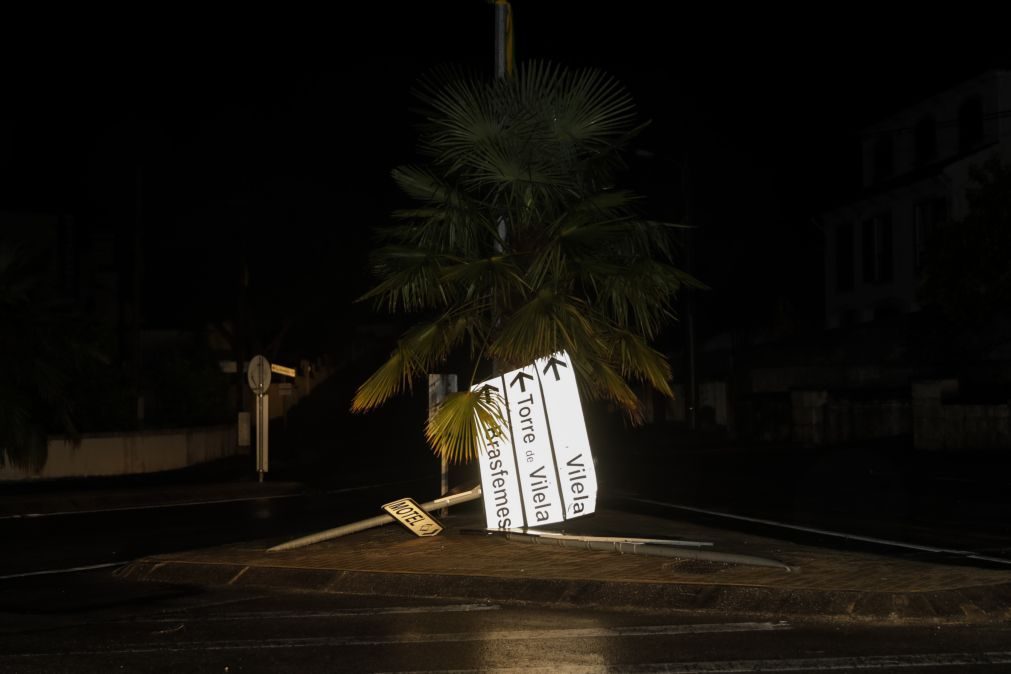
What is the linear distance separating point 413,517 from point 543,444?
5.40 ft

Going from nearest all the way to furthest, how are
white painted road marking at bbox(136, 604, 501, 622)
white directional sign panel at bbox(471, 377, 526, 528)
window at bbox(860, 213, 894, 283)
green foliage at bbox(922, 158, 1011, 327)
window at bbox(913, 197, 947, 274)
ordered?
white painted road marking at bbox(136, 604, 501, 622) → white directional sign panel at bbox(471, 377, 526, 528) → green foliage at bbox(922, 158, 1011, 327) → window at bbox(913, 197, 947, 274) → window at bbox(860, 213, 894, 283)

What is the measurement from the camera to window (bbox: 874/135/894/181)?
140 feet

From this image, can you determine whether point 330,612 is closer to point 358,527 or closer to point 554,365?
point 358,527

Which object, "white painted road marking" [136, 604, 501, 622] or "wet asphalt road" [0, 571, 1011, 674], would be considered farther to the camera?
"white painted road marking" [136, 604, 501, 622]

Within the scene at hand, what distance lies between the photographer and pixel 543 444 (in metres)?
11.4

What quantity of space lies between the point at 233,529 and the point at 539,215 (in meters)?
7.29

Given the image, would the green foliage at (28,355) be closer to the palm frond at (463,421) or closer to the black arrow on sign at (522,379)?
the palm frond at (463,421)

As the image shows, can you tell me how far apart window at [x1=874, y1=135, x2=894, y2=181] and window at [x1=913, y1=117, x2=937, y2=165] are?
1667mm

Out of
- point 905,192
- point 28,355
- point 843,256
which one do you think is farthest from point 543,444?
point 843,256

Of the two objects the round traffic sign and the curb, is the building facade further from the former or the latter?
the curb

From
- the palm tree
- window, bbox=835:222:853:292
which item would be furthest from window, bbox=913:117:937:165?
the palm tree

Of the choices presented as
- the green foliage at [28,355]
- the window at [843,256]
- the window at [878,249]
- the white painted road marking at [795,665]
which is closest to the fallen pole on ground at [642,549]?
the white painted road marking at [795,665]

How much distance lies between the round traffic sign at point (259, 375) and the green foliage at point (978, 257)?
50.8 ft

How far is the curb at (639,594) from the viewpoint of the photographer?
8.45 metres
